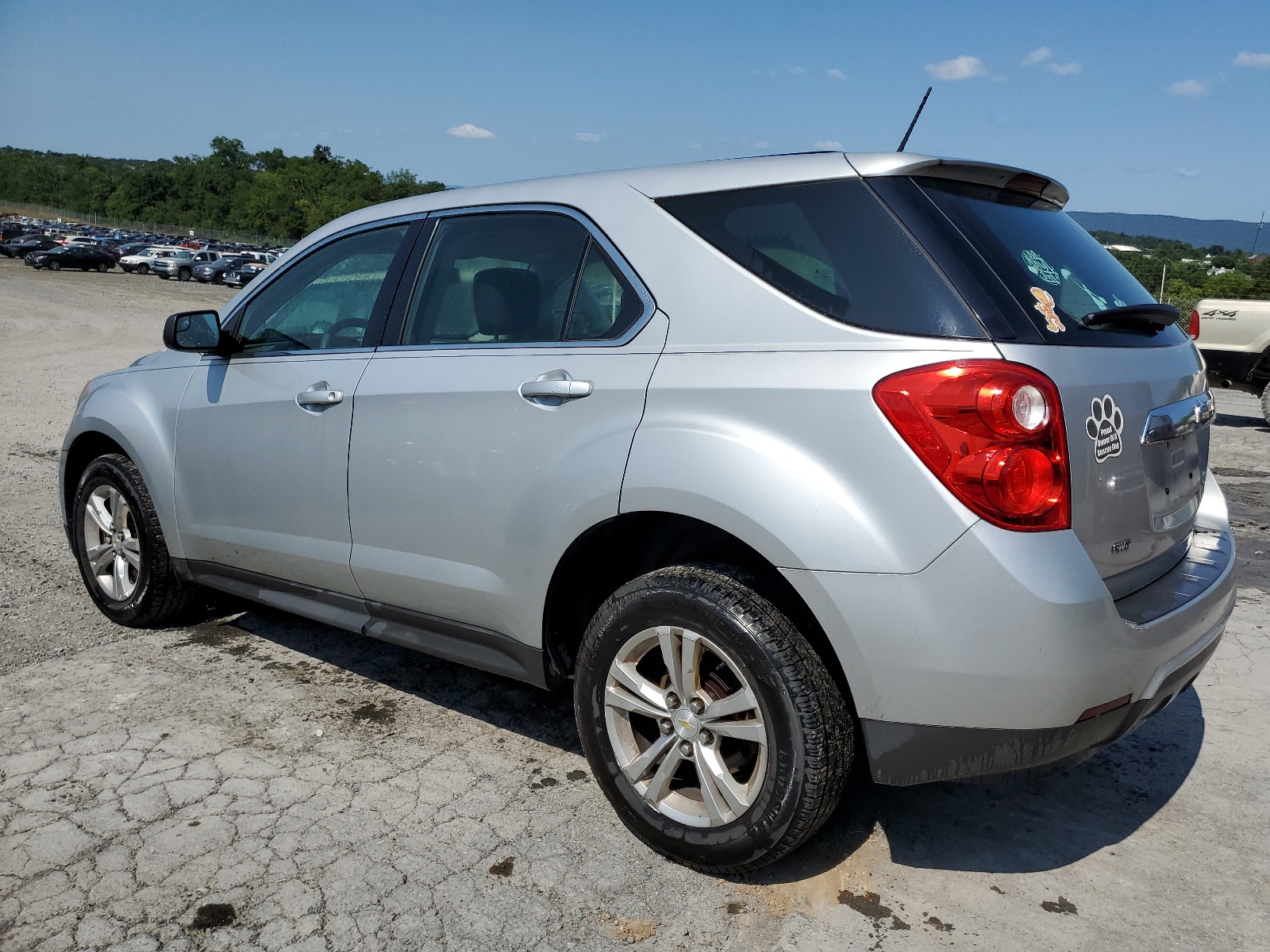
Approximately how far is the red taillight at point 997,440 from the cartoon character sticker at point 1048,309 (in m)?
0.20

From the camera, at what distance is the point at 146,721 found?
3662mm

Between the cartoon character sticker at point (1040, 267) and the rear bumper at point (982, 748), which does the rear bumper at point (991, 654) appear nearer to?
Result: the rear bumper at point (982, 748)

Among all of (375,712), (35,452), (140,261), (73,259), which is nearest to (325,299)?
(375,712)

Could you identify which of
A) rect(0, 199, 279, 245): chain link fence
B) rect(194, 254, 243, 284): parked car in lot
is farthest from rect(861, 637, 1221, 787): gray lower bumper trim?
rect(0, 199, 279, 245): chain link fence

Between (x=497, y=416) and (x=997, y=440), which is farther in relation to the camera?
(x=497, y=416)

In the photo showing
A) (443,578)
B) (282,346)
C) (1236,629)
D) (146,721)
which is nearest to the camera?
(443,578)

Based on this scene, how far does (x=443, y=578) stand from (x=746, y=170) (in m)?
1.52

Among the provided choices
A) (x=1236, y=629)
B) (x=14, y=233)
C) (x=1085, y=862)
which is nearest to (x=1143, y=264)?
(x=1236, y=629)

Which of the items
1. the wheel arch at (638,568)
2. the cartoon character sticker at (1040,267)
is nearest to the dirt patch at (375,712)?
the wheel arch at (638,568)

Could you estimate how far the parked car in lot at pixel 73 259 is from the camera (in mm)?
52500

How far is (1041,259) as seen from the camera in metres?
2.70

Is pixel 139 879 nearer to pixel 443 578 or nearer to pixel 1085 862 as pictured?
pixel 443 578

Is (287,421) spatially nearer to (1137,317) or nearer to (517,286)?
(517,286)

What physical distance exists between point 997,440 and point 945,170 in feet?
2.60
